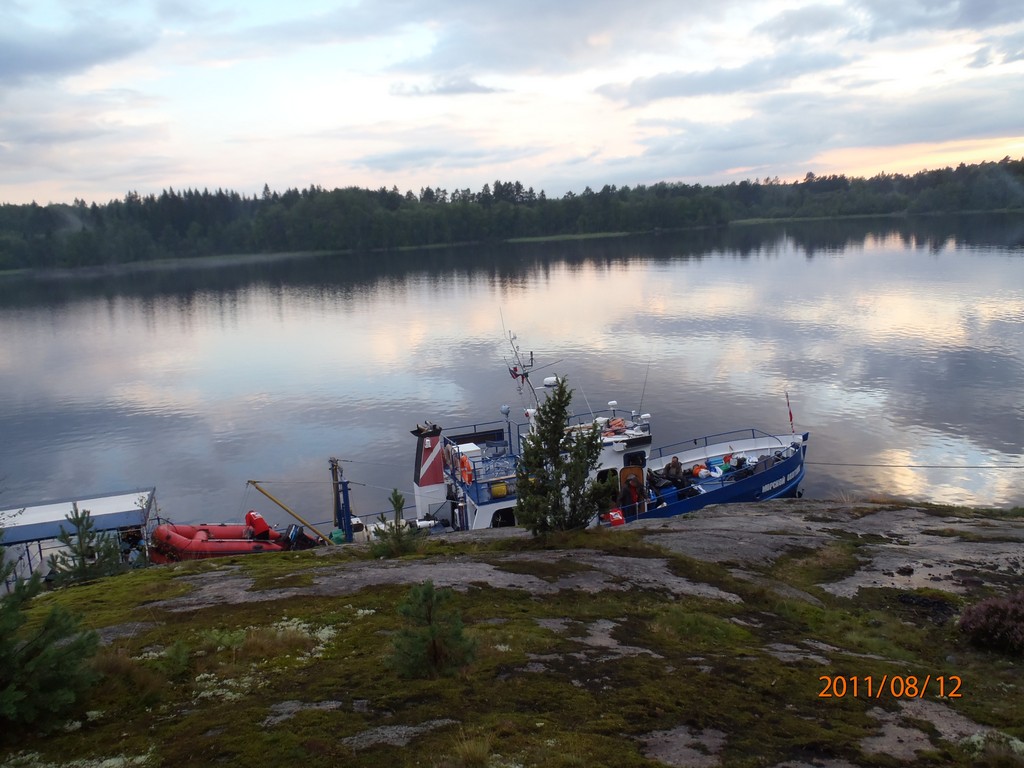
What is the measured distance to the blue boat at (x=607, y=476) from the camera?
882 inches

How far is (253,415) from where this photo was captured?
42312mm

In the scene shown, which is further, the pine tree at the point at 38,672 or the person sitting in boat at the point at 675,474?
the person sitting in boat at the point at 675,474

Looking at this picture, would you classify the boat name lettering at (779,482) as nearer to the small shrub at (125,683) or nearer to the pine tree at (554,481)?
the pine tree at (554,481)

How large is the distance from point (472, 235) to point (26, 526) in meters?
162

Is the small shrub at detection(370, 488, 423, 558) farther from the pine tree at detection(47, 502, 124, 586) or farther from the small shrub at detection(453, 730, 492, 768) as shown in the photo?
the small shrub at detection(453, 730, 492, 768)

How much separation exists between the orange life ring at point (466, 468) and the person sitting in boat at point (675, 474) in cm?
695

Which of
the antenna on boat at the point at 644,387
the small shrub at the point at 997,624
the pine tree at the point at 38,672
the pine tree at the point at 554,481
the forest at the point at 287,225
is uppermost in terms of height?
the forest at the point at 287,225

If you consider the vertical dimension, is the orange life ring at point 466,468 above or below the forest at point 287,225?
below

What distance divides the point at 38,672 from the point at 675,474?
21.5 metres

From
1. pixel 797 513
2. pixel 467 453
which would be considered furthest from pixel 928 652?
pixel 467 453

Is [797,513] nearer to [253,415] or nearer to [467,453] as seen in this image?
[467,453]

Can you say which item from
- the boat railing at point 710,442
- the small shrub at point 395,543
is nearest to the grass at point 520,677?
the small shrub at point 395,543

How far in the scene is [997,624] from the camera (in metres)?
9.91

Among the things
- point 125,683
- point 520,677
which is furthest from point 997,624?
point 125,683
